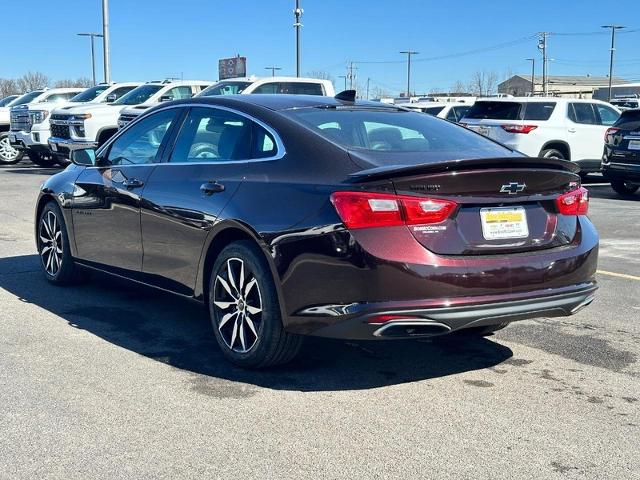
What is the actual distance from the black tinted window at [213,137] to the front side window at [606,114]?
13.9 m

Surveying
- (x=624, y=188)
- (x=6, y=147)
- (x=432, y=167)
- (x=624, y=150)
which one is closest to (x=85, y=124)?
(x=6, y=147)

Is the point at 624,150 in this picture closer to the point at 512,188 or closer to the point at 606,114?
the point at 606,114

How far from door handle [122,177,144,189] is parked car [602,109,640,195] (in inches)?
419

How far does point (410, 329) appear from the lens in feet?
13.6

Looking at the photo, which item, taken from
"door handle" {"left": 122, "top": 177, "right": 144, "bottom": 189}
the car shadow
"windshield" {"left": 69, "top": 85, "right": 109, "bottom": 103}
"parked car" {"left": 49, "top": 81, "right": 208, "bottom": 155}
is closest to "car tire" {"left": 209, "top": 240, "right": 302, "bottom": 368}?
the car shadow

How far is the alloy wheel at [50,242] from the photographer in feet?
22.9

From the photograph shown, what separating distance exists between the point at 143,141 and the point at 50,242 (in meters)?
1.61

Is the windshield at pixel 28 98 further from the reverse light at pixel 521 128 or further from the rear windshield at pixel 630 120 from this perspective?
the rear windshield at pixel 630 120

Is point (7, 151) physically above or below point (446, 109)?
below

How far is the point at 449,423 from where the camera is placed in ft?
13.1

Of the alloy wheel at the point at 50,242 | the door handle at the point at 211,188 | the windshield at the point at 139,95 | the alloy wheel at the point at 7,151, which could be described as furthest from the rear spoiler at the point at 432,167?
the alloy wheel at the point at 7,151

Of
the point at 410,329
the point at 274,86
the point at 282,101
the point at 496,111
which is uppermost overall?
the point at 274,86

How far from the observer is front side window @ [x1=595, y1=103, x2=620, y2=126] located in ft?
57.9

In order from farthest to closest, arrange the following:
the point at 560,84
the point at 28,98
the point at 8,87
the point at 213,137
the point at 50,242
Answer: the point at 560,84 < the point at 8,87 < the point at 28,98 < the point at 50,242 < the point at 213,137
